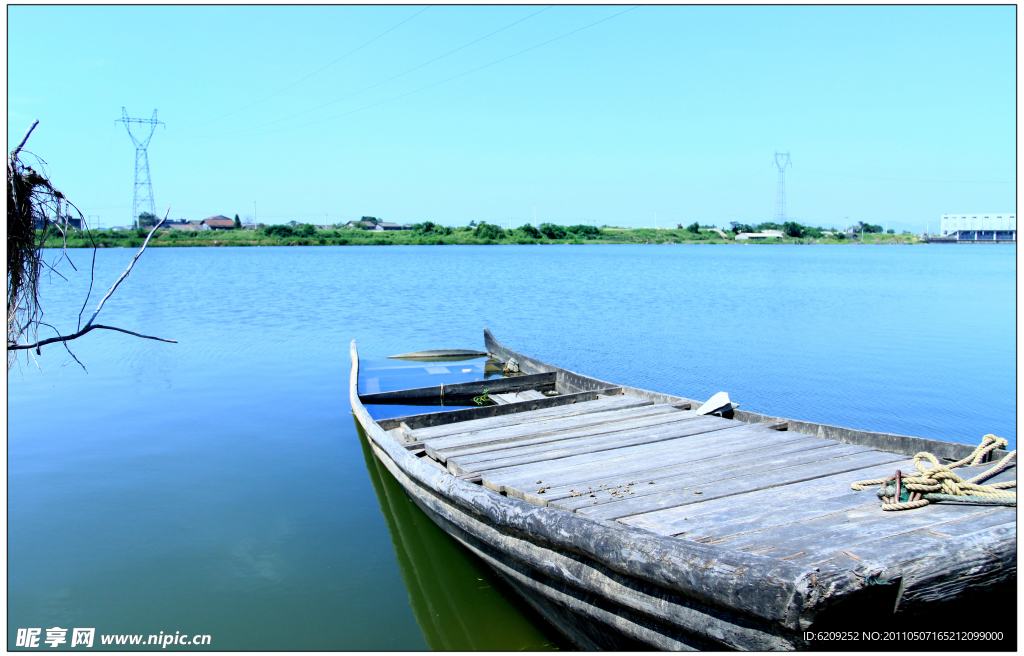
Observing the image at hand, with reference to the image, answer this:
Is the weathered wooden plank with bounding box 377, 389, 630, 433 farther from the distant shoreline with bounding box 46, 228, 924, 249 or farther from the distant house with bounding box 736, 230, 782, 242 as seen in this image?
the distant house with bounding box 736, 230, 782, 242

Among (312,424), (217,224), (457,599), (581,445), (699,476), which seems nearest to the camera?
(699,476)

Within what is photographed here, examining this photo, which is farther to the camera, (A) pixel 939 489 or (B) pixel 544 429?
(B) pixel 544 429

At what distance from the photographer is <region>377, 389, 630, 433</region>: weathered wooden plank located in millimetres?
6246

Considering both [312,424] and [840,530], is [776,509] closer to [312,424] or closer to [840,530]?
[840,530]

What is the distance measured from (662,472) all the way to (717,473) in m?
0.34

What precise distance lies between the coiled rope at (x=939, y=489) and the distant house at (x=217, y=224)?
10747 centimetres

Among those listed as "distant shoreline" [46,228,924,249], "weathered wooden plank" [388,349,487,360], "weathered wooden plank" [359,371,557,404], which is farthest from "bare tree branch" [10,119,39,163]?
"distant shoreline" [46,228,924,249]

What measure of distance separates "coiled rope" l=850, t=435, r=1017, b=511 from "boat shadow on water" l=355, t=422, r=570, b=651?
1.93m

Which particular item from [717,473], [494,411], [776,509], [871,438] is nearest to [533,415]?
[494,411]

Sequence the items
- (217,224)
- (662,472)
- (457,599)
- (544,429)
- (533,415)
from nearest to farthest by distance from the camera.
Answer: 1. (662,472)
2. (457,599)
3. (544,429)
4. (533,415)
5. (217,224)

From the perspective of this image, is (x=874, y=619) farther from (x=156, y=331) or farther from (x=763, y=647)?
(x=156, y=331)

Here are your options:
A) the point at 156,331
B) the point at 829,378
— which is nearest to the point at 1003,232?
the point at 829,378

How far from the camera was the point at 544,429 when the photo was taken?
5.73m

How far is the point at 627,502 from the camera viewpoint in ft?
12.3
